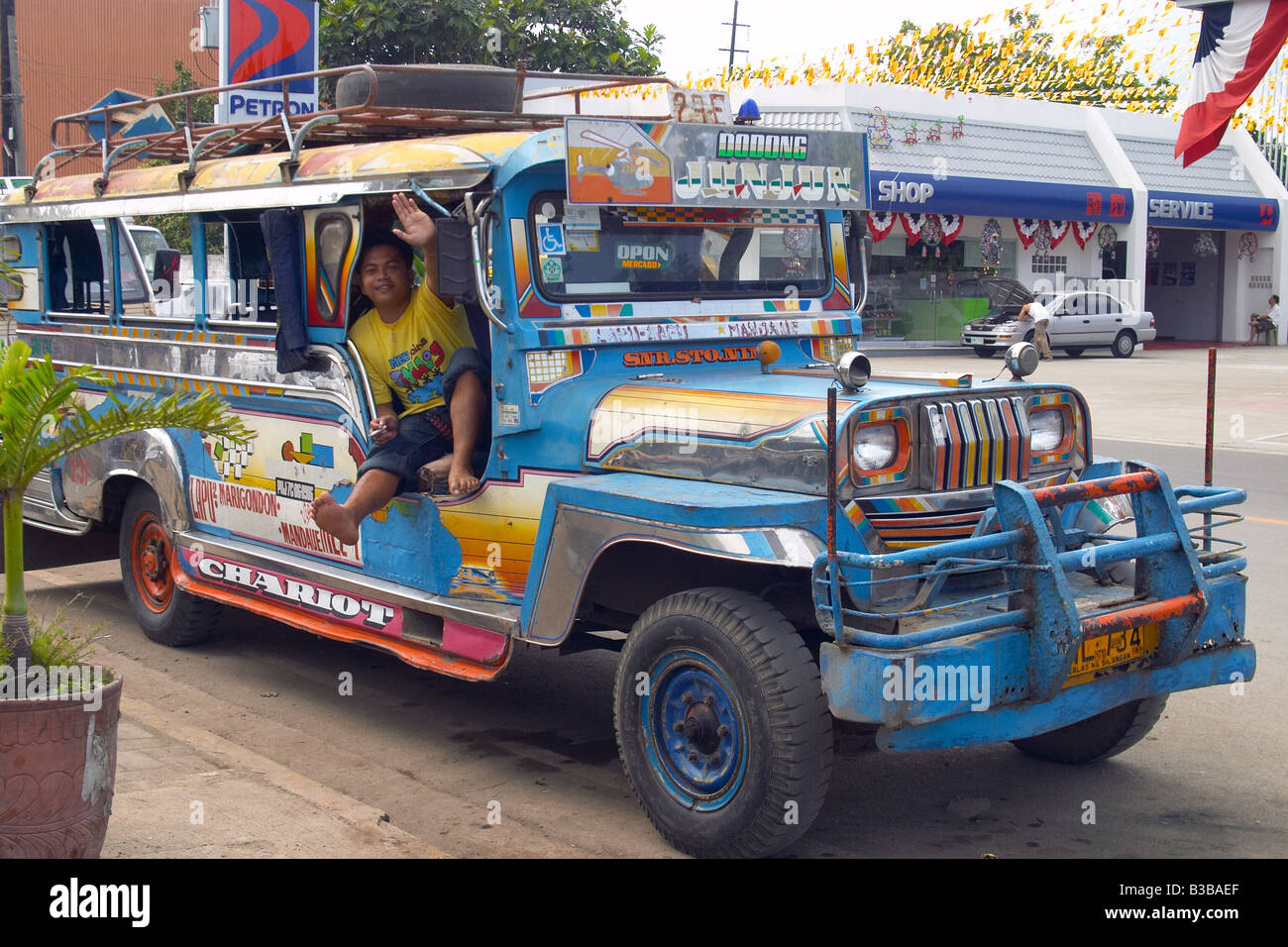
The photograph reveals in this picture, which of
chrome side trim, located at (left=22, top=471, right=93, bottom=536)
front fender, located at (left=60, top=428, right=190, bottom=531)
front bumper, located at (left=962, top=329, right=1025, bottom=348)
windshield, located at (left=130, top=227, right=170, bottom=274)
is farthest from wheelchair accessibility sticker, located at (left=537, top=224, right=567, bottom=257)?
front bumper, located at (left=962, top=329, right=1025, bottom=348)

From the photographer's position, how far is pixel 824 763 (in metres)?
4.24

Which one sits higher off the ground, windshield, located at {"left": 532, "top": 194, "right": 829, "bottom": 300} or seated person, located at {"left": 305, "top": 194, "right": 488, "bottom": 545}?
windshield, located at {"left": 532, "top": 194, "right": 829, "bottom": 300}

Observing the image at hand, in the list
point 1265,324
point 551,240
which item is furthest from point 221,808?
point 1265,324

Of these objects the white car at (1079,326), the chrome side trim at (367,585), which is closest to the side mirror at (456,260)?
the chrome side trim at (367,585)

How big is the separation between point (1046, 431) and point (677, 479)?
4.73 ft

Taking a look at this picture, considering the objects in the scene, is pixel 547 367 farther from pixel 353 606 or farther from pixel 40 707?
pixel 40 707

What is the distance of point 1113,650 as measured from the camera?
4.46m

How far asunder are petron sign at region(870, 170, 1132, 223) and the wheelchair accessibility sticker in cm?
2387

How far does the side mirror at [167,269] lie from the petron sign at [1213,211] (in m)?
33.1

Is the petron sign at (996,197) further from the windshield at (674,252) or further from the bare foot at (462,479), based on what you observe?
the bare foot at (462,479)

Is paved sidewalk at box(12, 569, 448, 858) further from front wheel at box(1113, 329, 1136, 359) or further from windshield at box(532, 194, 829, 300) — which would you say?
front wheel at box(1113, 329, 1136, 359)

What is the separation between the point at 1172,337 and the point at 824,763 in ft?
135

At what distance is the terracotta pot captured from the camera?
3.85 meters
